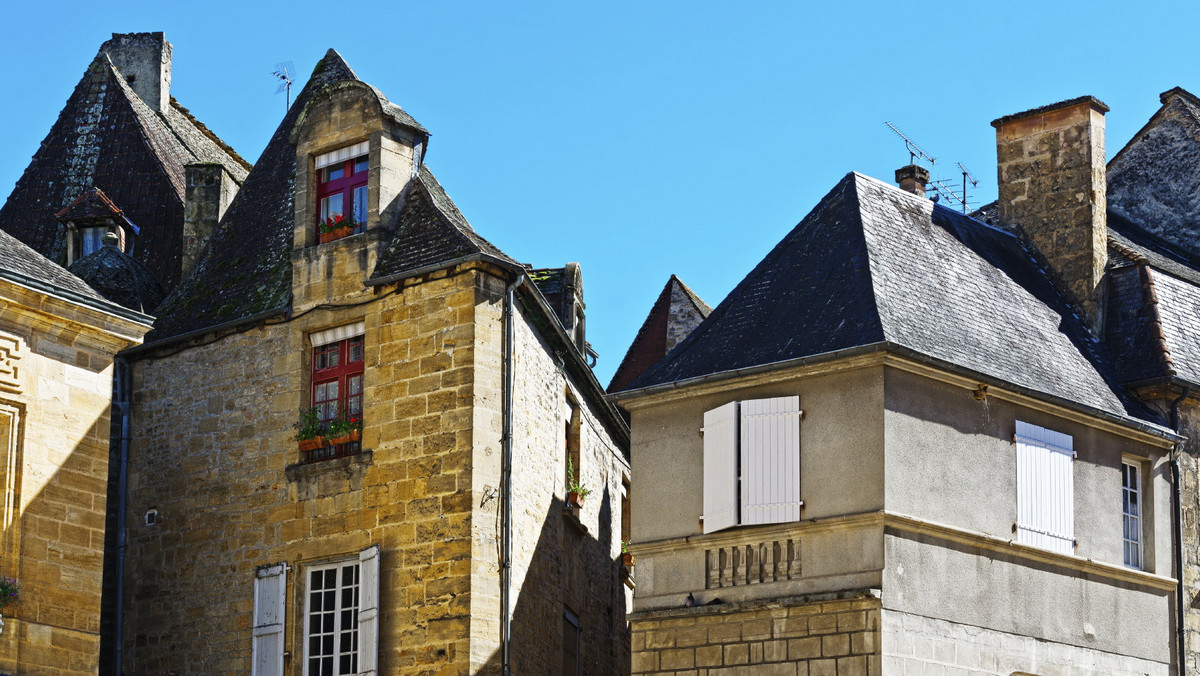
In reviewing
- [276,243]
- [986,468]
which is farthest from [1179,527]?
[276,243]

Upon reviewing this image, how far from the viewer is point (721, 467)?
18.6m

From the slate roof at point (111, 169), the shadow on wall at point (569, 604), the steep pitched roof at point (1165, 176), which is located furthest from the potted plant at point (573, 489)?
the steep pitched roof at point (1165, 176)

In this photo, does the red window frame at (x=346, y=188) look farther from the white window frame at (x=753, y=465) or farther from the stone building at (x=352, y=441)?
the white window frame at (x=753, y=465)

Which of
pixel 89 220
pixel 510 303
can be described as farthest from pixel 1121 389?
pixel 89 220

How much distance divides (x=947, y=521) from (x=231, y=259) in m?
8.44

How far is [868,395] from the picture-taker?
17891 mm

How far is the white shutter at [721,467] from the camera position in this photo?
18359 mm

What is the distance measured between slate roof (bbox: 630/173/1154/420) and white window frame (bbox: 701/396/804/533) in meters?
0.51

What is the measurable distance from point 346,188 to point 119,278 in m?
3.52

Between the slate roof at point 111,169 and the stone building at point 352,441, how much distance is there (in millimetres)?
3278

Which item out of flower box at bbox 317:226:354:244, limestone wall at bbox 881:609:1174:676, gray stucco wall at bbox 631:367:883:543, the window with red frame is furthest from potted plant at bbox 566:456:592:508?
limestone wall at bbox 881:609:1174:676

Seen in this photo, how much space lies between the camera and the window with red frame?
20.0 metres

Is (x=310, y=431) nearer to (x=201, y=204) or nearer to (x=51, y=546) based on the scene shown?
(x=51, y=546)

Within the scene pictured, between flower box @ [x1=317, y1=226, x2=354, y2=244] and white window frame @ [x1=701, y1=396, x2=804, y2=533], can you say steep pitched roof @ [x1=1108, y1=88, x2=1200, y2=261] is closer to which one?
white window frame @ [x1=701, y1=396, x2=804, y2=533]
